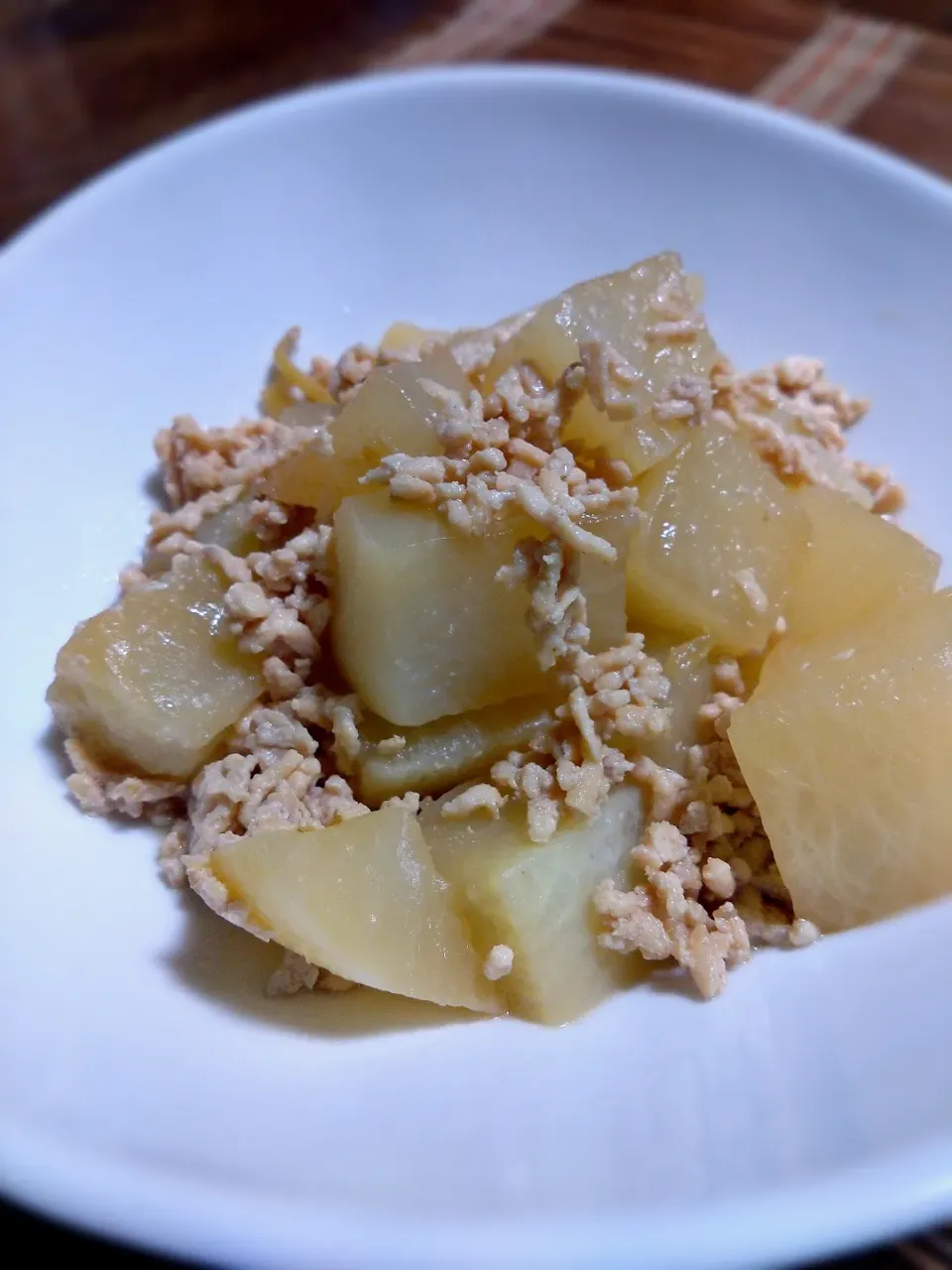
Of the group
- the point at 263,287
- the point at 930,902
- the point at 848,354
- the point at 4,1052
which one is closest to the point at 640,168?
the point at 848,354

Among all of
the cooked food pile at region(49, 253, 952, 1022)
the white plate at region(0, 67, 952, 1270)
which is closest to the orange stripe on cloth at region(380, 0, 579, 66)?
the white plate at region(0, 67, 952, 1270)

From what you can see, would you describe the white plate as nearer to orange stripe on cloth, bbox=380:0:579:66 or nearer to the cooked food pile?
the cooked food pile

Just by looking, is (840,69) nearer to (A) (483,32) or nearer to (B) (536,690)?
(A) (483,32)

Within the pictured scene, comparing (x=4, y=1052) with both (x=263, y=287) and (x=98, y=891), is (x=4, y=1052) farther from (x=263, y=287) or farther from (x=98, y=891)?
(x=263, y=287)

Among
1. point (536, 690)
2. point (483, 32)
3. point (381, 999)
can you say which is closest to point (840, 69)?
point (483, 32)

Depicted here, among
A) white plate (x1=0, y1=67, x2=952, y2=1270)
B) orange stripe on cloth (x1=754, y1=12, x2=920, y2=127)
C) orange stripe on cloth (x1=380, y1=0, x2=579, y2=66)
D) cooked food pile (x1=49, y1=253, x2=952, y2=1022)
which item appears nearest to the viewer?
white plate (x1=0, y1=67, x2=952, y2=1270)

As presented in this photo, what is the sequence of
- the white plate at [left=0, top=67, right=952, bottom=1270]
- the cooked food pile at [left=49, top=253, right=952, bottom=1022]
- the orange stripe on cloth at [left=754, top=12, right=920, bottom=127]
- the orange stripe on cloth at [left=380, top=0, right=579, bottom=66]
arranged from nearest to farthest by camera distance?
the white plate at [left=0, top=67, right=952, bottom=1270]
the cooked food pile at [left=49, top=253, right=952, bottom=1022]
the orange stripe on cloth at [left=754, top=12, right=920, bottom=127]
the orange stripe on cloth at [left=380, top=0, right=579, bottom=66]

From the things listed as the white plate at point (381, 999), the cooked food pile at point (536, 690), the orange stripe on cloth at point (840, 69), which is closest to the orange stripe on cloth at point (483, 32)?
the orange stripe on cloth at point (840, 69)
